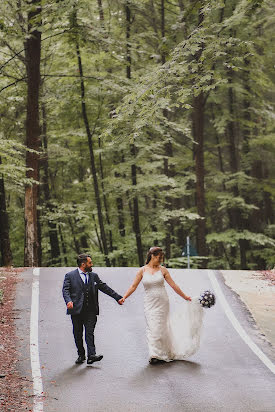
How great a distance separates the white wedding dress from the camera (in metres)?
8.12

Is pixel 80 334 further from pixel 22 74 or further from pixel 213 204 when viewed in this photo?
pixel 213 204

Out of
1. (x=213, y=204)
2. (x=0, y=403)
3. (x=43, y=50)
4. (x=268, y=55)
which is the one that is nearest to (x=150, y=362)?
(x=0, y=403)

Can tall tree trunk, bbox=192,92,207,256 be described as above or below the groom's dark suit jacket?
above

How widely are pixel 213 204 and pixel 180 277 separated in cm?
1709

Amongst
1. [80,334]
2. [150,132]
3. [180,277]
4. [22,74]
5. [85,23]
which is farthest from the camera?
[150,132]

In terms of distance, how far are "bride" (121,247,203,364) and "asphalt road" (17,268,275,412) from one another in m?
0.22

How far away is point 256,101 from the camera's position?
2494 centimetres

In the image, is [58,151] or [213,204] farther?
[213,204]

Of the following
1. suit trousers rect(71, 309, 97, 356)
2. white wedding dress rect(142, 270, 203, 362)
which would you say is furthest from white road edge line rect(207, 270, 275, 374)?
suit trousers rect(71, 309, 97, 356)

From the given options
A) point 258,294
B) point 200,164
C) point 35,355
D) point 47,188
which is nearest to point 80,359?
point 35,355

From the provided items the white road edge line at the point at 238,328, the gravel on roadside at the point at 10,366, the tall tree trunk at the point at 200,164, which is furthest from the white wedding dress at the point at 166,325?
the tall tree trunk at the point at 200,164

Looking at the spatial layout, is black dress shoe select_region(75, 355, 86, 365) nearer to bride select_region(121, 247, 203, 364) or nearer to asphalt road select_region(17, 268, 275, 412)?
asphalt road select_region(17, 268, 275, 412)

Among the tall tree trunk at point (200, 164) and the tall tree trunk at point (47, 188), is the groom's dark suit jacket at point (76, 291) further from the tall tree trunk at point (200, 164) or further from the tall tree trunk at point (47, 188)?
the tall tree trunk at point (200, 164)

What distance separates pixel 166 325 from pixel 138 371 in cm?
89
